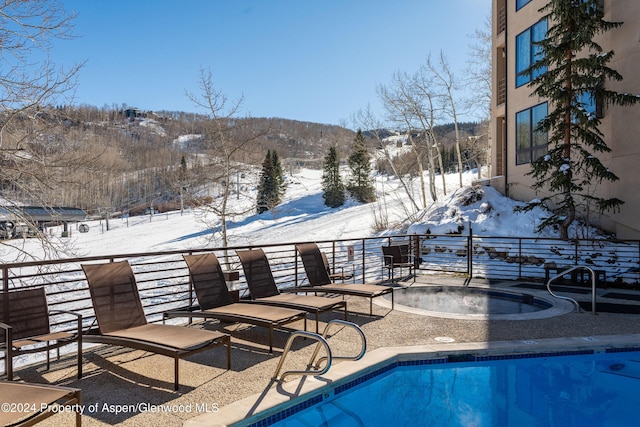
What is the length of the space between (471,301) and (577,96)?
26.0 feet

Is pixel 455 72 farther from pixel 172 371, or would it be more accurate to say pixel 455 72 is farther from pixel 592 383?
pixel 172 371

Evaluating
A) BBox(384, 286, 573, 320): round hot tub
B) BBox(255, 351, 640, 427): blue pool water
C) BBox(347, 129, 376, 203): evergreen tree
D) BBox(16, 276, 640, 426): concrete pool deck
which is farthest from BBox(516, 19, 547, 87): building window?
BBox(347, 129, 376, 203): evergreen tree

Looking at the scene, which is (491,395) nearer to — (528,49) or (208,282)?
(208,282)

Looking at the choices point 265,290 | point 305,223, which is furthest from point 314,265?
point 305,223

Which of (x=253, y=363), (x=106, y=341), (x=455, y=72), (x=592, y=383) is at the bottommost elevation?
(x=592, y=383)

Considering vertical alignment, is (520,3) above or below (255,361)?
above

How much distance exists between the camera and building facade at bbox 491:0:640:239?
11430mm

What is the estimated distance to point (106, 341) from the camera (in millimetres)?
4293

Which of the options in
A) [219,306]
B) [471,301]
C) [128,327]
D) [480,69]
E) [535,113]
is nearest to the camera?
[128,327]

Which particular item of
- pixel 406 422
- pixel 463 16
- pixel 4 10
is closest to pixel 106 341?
pixel 406 422

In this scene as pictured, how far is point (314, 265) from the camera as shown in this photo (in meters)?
7.75

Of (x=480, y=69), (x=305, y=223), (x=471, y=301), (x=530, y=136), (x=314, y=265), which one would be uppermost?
(x=480, y=69)

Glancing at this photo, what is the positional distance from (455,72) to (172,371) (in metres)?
24.8

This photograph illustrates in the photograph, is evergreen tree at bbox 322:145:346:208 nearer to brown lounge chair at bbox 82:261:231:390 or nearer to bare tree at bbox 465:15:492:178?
bare tree at bbox 465:15:492:178
